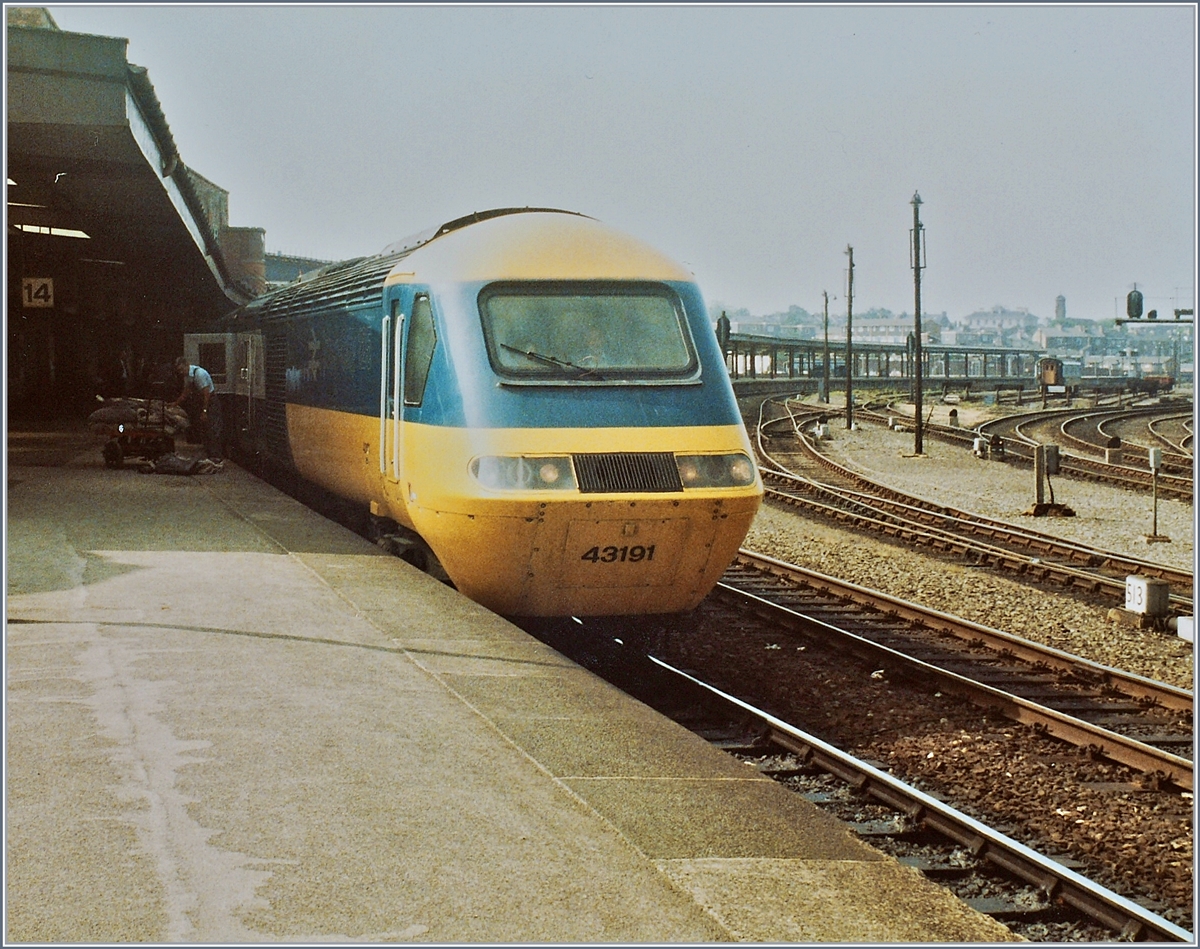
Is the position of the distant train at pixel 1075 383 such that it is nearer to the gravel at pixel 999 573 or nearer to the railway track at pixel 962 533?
the gravel at pixel 999 573

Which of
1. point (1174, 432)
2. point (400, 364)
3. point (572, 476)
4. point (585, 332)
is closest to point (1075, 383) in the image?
point (1174, 432)

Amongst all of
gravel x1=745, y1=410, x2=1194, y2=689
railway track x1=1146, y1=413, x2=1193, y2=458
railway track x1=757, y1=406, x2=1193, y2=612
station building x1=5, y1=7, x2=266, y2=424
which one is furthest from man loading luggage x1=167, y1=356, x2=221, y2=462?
railway track x1=1146, y1=413, x2=1193, y2=458

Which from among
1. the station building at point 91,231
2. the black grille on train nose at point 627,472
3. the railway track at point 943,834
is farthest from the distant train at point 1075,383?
the railway track at point 943,834

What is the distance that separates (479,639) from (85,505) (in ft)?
26.2

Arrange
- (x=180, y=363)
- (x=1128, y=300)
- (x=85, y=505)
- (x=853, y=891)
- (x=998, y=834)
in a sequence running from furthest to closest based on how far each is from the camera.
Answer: (x=1128, y=300), (x=180, y=363), (x=85, y=505), (x=998, y=834), (x=853, y=891)

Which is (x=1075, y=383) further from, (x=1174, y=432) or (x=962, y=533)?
(x=962, y=533)

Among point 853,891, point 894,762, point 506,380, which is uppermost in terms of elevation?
point 506,380

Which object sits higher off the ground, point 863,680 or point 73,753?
point 73,753

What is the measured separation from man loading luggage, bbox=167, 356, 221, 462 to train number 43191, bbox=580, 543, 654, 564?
1280cm

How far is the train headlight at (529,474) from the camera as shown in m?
9.12

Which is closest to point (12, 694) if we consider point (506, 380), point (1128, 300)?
point (506, 380)

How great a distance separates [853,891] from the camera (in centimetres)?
495

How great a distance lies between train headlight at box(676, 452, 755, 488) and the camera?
30.8ft

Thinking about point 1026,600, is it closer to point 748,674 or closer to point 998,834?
point 748,674
